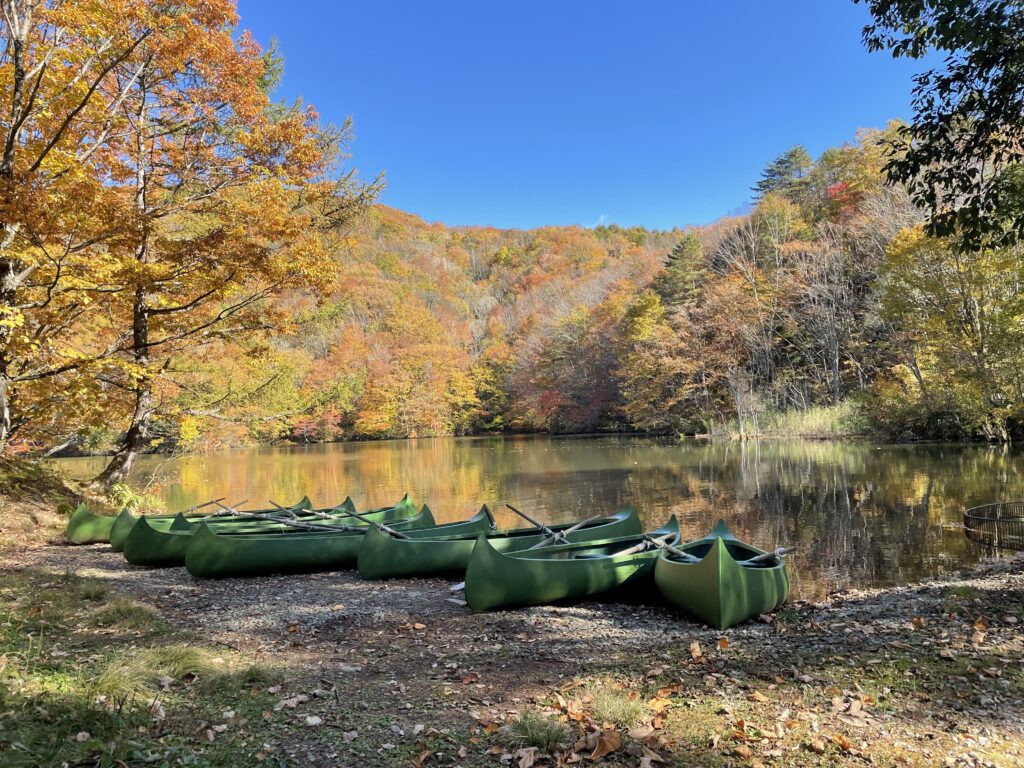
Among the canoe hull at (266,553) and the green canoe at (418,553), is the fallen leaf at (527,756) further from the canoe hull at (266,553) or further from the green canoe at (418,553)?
the canoe hull at (266,553)

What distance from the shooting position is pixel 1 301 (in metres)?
8.93

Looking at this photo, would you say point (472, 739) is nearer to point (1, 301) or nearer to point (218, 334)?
point (1, 301)

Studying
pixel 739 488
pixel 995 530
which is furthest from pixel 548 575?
pixel 739 488

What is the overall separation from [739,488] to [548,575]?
14.0 meters

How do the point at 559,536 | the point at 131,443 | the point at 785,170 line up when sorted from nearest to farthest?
1. the point at 559,536
2. the point at 131,443
3. the point at 785,170

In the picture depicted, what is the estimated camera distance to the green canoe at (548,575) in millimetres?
7184

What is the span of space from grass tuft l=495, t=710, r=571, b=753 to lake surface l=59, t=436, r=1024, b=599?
6.36 m

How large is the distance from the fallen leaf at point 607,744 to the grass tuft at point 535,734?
205 mm

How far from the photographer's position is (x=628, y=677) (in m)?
5.07

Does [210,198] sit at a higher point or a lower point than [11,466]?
higher

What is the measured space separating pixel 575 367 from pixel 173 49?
45489mm

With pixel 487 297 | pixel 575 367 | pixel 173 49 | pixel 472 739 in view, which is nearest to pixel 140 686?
pixel 472 739

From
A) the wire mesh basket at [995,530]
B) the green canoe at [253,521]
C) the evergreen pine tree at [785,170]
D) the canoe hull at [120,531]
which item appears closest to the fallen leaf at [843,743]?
the green canoe at [253,521]

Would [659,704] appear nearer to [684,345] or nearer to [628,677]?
[628,677]
